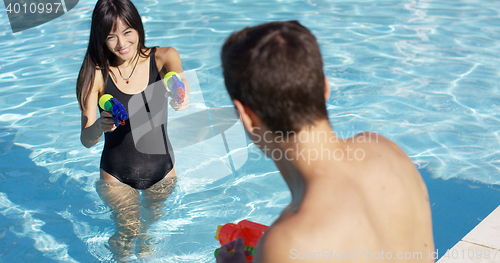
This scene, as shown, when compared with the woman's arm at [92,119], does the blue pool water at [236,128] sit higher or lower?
lower

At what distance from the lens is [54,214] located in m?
3.84

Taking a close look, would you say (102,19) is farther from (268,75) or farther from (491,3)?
(491,3)

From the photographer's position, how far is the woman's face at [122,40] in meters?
2.68

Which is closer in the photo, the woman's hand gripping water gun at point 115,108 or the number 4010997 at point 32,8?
the woman's hand gripping water gun at point 115,108

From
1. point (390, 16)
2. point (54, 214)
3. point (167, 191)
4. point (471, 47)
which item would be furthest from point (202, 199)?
point (390, 16)

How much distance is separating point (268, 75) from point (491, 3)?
9.55 m

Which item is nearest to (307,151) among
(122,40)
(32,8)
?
(122,40)

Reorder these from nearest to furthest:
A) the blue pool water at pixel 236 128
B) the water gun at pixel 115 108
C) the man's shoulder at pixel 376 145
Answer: the man's shoulder at pixel 376 145, the water gun at pixel 115 108, the blue pool water at pixel 236 128

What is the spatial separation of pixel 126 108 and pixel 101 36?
0.52 m

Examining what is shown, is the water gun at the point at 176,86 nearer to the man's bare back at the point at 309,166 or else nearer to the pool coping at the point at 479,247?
the man's bare back at the point at 309,166

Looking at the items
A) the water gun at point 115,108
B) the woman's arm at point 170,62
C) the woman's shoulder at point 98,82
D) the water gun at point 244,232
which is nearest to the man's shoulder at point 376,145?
the water gun at point 244,232

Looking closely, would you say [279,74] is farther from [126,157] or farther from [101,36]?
[126,157]

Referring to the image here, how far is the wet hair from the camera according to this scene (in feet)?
3.97

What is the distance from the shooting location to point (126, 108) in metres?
2.91
